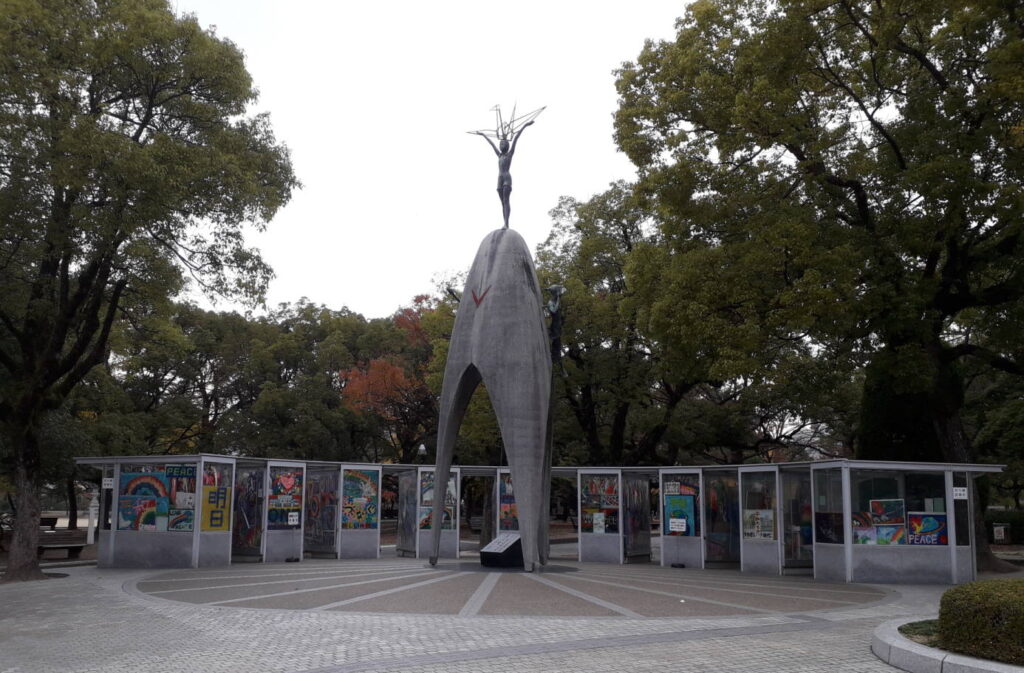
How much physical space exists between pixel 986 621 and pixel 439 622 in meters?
6.02

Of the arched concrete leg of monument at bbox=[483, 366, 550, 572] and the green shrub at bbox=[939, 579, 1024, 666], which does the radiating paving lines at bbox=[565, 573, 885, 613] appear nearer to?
the arched concrete leg of monument at bbox=[483, 366, 550, 572]

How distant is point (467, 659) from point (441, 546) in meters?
14.1

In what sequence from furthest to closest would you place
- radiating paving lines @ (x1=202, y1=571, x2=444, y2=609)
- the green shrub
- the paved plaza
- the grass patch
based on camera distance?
radiating paving lines @ (x1=202, y1=571, x2=444, y2=609) → the grass patch → the paved plaza → the green shrub

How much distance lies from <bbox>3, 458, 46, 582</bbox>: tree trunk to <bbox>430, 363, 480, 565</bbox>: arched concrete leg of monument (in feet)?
25.8

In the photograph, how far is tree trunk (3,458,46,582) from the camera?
1662 centimetres

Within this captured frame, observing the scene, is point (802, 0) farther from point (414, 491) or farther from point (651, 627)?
point (414, 491)

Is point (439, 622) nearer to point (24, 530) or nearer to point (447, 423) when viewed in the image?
point (447, 423)

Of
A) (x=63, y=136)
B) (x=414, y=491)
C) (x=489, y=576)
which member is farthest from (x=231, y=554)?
(x=63, y=136)

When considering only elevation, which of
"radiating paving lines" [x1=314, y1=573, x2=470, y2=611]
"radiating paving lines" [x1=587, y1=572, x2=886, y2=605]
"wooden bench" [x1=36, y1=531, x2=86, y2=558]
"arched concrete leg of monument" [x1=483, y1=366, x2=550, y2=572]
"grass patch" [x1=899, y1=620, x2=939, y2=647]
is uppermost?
"arched concrete leg of monument" [x1=483, y1=366, x2=550, y2=572]

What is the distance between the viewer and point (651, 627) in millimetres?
10211

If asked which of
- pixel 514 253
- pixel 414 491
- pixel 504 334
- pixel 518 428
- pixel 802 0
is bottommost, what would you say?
pixel 414 491

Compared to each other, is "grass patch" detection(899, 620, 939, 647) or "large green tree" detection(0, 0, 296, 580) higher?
"large green tree" detection(0, 0, 296, 580)

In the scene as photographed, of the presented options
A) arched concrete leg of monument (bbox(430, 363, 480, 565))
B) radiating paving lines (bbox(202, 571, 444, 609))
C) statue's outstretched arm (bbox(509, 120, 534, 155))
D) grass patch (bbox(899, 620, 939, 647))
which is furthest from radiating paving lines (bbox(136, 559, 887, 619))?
statue's outstretched arm (bbox(509, 120, 534, 155))

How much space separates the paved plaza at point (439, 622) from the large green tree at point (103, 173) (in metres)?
4.87
